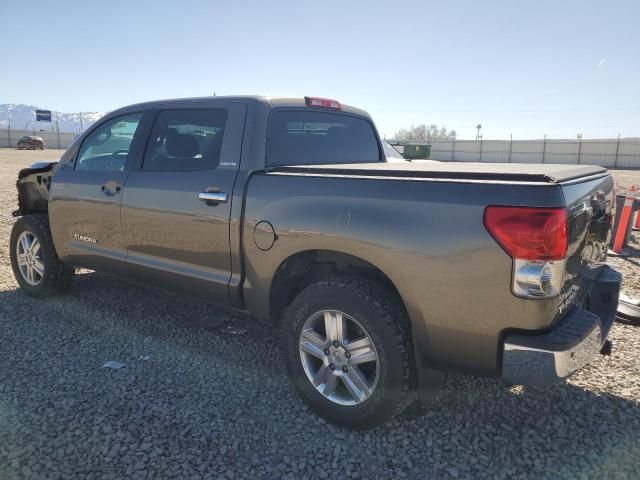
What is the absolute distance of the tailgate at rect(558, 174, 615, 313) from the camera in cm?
227

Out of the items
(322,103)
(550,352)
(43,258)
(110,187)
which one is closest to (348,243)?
(550,352)

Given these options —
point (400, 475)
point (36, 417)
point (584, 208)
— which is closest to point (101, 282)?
point (36, 417)

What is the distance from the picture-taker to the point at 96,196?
4102 millimetres

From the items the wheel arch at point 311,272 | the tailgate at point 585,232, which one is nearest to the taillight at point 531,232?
the tailgate at point 585,232

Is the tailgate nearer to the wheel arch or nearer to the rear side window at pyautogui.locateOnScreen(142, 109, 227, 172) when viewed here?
the wheel arch

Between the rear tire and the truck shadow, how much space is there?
0.77 m

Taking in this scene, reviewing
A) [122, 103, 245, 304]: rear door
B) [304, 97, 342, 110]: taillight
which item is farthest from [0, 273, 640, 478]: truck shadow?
[304, 97, 342, 110]: taillight

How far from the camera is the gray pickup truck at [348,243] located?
2174 millimetres

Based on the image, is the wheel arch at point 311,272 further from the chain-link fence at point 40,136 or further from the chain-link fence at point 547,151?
the chain-link fence at point 40,136

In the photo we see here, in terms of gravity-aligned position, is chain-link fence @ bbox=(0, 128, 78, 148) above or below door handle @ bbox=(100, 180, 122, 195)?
above

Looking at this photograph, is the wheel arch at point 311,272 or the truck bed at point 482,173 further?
the wheel arch at point 311,272

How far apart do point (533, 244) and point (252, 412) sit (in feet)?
6.18

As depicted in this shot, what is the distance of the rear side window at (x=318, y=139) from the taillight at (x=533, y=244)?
1.72m

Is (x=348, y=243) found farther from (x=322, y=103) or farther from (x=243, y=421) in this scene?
(x=322, y=103)
